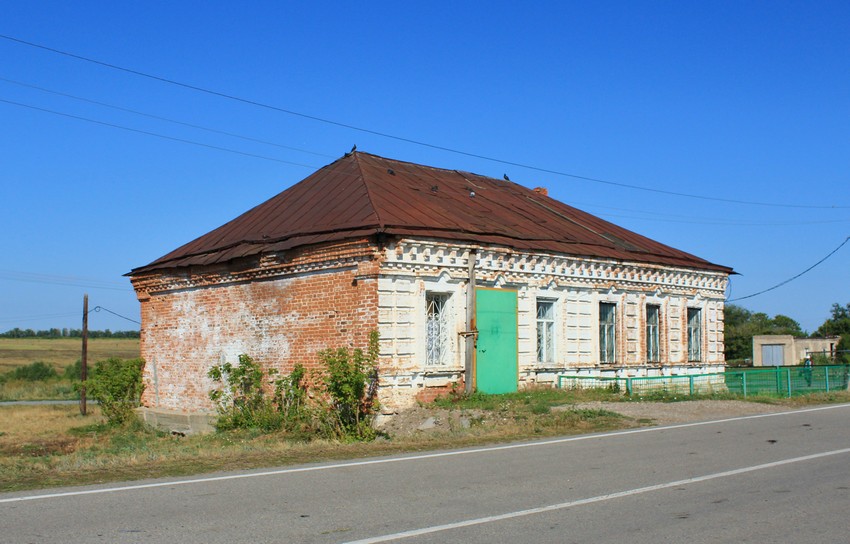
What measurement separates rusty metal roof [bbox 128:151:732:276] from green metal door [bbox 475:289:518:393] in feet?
4.33

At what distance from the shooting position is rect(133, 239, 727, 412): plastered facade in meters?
18.5

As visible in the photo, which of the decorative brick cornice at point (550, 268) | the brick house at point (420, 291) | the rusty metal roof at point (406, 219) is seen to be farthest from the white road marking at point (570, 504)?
the rusty metal roof at point (406, 219)

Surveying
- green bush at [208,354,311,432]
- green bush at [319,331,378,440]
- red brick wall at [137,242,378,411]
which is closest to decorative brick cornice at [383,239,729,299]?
red brick wall at [137,242,378,411]

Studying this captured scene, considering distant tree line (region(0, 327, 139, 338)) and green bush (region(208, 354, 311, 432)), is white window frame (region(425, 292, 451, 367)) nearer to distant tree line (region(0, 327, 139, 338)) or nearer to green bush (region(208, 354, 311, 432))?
green bush (region(208, 354, 311, 432))

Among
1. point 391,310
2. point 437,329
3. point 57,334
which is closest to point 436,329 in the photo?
point 437,329

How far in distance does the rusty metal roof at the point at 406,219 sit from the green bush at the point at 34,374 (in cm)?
4284

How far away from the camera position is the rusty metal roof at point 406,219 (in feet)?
64.6

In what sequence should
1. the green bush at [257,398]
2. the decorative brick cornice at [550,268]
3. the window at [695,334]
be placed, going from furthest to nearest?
the window at [695,334], the green bush at [257,398], the decorative brick cornice at [550,268]

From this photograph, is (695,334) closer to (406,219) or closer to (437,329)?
(437,329)

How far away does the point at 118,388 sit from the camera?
81.6 ft

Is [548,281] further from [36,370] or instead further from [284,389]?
[36,370]

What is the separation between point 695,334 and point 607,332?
493cm

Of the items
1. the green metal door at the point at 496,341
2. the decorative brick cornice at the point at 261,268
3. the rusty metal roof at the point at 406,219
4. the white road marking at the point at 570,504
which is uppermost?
the rusty metal roof at the point at 406,219

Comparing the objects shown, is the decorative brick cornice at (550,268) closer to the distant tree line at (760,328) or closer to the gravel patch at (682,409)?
the gravel patch at (682,409)
